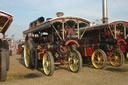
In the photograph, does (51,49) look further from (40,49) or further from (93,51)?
(93,51)

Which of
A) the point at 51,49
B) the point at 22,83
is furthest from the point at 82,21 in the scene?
the point at 22,83

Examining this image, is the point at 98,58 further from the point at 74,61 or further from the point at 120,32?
the point at 120,32

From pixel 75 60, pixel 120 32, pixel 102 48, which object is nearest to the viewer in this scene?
pixel 75 60

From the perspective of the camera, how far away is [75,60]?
610cm

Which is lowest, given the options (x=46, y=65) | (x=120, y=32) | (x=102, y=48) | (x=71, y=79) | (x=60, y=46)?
(x=71, y=79)

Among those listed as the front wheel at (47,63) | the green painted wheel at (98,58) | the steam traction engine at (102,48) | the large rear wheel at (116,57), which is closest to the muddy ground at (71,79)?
the front wheel at (47,63)

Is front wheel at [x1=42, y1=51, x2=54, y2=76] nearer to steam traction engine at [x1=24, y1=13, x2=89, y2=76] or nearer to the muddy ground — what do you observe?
steam traction engine at [x1=24, y1=13, x2=89, y2=76]

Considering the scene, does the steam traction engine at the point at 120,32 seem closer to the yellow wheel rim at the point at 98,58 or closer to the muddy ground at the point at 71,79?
the yellow wheel rim at the point at 98,58

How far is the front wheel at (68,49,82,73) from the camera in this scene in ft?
18.9

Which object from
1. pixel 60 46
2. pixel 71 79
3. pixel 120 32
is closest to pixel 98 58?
pixel 60 46

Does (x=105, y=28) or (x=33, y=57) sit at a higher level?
(x=105, y=28)

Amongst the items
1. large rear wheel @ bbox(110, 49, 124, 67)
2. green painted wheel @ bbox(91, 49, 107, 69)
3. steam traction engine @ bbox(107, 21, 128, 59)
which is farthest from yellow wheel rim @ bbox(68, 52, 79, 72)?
steam traction engine @ bbox(107, 21, 128, 59)

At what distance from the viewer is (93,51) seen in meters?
7.61

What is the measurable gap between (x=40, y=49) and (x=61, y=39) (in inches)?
43.1
